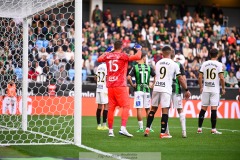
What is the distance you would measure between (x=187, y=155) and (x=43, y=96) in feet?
48.1

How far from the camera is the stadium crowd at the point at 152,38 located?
27484mm

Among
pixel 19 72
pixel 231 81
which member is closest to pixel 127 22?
pixel 231 81

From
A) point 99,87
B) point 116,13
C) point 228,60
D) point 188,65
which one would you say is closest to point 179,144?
point 99,87

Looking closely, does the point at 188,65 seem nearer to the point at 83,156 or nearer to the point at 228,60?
the point at 228,60

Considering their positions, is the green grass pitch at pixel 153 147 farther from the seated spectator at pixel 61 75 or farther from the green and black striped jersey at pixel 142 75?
the seated spectator at pixel 61 75

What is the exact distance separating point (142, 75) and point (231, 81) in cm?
1499

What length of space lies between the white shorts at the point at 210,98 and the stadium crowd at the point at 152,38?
9.68 meters

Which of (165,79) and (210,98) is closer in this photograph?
(165,79)

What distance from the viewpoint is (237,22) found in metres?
43.7

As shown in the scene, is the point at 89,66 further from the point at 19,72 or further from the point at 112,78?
the point at 112,78

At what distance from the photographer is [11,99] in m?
19.8

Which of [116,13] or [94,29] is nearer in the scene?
[94,29]

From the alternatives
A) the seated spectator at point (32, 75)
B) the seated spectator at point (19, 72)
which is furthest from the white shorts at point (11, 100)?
the seated spectator at point (32, 75)

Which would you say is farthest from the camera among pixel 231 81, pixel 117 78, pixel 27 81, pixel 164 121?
pixel 231 81
